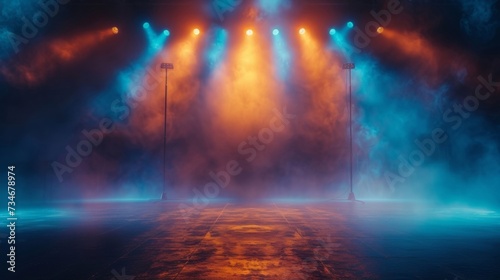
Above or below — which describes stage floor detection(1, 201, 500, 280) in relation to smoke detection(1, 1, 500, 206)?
below

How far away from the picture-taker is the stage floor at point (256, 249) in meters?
6.54

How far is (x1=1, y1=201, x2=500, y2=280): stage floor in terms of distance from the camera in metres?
6.54

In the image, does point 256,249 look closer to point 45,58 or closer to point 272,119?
point 45,58

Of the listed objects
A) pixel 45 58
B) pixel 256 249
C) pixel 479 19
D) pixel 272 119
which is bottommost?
pixel 256 249

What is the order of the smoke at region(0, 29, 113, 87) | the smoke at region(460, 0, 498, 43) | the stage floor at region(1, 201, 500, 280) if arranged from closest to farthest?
1. the stage floor at region(1, 201, 500, 280)
2. the smoke at region(460, 0, 498, 43)
3. the smoke at region(0, 29, 113, 87)

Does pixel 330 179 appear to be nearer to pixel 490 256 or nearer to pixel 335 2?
pixel 335 2

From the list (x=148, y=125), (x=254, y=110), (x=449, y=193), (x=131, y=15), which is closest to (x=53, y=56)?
(x=131, y=15)

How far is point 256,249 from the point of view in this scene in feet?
27.5

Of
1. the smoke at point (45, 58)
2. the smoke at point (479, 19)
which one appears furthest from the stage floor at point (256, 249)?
the smoke at point (479, 19)

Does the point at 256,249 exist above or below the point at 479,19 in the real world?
below

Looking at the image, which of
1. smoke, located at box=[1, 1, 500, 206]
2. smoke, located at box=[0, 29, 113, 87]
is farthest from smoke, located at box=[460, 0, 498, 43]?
smoke, located at box=[0, 29, 113, 87]

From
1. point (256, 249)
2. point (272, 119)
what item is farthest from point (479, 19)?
point (256, 249)

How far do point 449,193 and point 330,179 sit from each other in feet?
26.1

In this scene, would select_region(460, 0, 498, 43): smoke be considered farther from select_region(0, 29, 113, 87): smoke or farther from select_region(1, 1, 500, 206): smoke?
select_region(0, 29, 113, 87): smoke
